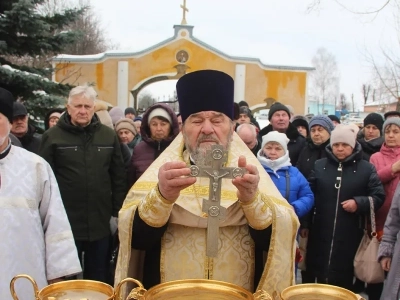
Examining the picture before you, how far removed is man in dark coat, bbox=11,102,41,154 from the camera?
4.89m

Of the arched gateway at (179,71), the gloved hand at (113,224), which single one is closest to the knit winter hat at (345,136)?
the gloved hand at (113,224)

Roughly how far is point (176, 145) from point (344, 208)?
8.07ft

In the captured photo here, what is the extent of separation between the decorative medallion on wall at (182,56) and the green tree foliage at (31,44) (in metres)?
10.3

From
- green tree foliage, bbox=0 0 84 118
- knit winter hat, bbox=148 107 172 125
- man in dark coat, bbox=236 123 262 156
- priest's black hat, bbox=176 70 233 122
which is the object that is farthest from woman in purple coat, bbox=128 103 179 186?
green tree foliage, bbox=0 0 84 118

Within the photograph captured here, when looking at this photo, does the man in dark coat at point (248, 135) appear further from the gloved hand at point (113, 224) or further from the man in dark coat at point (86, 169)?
the gloved hand at point (113, 224)

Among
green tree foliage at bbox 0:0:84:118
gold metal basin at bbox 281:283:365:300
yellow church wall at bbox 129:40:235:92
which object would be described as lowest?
gold metal basin at bbox 281:283:365:300

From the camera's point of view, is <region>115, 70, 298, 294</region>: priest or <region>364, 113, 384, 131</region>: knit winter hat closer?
<region>115, 70, 298, 294</region>: priest

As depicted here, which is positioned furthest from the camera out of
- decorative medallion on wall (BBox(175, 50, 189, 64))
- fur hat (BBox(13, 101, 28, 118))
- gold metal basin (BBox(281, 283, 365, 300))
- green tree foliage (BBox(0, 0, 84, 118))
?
decorative medallion on wall (BBox(175, 50, 189, 64))

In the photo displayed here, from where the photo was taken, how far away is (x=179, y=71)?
1900 centimetres

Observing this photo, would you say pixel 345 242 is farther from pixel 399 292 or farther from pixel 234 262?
pixel 234 262

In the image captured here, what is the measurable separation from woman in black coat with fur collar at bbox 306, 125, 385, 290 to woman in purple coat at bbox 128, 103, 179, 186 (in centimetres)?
143

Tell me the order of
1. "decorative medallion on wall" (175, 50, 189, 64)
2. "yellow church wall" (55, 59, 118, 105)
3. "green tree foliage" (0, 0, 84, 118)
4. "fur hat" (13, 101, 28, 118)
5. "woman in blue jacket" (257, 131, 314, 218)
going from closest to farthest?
"woman in blue jacket" (257, 131, 314, 218) < "fur hat" (13, 101, 28, 118) < "green tree foliage" (0, 0, 84, 118) < "yellow church wall" (55, 59, 118, 105) < "decorative medallion on wall" (175, 50, 189, 64)

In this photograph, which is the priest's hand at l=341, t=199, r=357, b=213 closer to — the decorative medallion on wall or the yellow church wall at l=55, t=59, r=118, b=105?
the decorative medallion on wall

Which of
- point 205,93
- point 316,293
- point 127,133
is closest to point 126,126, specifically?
point 127,133
